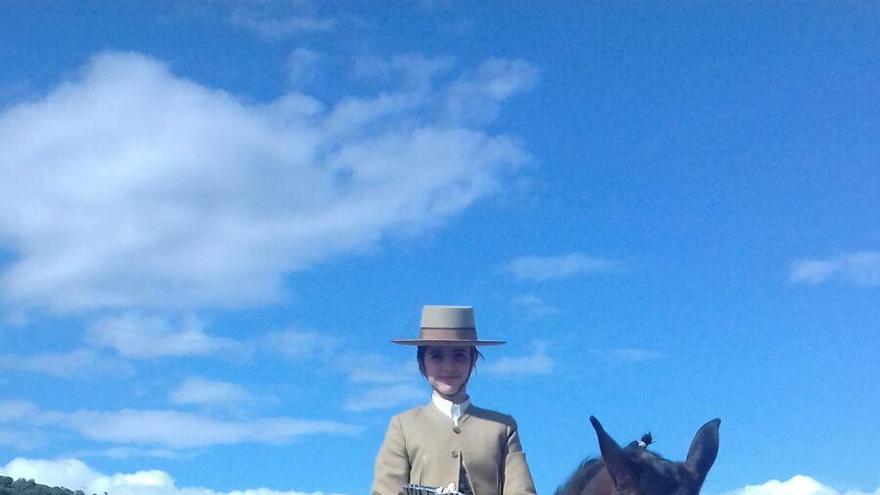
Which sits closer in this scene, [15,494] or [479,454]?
[479,454]

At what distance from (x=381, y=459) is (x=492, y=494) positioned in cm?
83

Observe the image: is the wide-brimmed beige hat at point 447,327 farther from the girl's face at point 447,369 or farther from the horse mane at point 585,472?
the horse mane at point 585,472

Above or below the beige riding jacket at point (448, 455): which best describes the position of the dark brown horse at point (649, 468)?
below

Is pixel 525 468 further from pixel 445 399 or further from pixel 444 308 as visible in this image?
pixel 444 308

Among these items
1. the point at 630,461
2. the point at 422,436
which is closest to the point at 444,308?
the point at 422,436

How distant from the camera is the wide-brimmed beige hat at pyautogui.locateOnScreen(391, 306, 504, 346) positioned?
7.36 meters

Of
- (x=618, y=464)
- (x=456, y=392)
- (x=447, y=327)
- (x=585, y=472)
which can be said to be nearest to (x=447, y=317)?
(x=447, y=327)

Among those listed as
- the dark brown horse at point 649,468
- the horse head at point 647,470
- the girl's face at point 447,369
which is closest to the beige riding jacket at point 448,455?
the girl's face at point 447,369

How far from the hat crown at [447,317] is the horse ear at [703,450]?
7.09ft

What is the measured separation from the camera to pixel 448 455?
23.4ft

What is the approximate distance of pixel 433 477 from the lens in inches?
280

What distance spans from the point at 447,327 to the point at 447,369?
0.31m

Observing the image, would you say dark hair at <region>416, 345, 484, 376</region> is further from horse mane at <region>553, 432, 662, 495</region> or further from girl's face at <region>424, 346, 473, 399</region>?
horse mane at <region>553, 432, 662, 495</region>

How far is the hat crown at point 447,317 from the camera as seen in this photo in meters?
7.44
